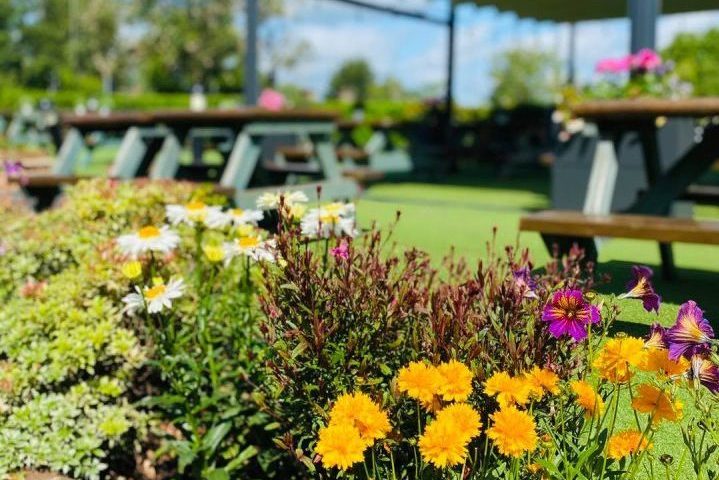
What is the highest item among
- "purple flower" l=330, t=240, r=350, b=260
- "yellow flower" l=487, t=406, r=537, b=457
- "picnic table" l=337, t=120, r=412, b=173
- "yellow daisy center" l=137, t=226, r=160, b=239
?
"purple flower" l=330, t=240, r=350, b=260

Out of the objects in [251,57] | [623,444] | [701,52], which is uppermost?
[701,52]

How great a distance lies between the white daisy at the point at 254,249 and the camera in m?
1.75

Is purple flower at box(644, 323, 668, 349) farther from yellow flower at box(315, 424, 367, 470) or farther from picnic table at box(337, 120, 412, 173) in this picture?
picnic table at box(337, 120, 412, 173)

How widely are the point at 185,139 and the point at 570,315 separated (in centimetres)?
480

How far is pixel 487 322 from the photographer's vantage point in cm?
158

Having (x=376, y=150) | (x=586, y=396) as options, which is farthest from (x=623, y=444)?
(x=376, y=150)

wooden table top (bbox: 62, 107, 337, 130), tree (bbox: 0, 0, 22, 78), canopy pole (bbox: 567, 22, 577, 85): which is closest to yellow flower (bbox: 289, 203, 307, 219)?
wooden table top (bbox: 62, 107, 337, 130)

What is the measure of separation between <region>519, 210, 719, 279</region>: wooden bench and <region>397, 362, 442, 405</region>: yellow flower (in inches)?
53.3

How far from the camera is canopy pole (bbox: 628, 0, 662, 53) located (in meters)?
6.33

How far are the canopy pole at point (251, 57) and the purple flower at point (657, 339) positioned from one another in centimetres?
719

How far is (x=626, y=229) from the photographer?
2.75 m

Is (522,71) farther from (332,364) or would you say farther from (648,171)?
(332,364)

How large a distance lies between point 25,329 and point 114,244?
0.40 metres

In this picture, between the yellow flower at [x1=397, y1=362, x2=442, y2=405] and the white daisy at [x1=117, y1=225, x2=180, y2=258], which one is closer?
the yellow flower at [x1=397, y1=362, x2=442, y2=405]
